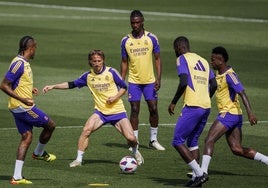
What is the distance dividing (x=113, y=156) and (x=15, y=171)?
373cm

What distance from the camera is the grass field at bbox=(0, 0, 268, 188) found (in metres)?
21.0

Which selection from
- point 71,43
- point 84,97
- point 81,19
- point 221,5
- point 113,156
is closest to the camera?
point 113,156

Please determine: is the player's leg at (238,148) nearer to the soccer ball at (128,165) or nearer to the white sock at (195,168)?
the white sock at (195,168)

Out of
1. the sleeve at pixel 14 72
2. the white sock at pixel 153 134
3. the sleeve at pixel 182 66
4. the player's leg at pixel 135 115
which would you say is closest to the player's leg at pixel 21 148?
the sleeve at pixel 14 72

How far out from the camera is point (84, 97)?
31906 mm

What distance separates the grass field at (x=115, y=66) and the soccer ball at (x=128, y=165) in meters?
0.17

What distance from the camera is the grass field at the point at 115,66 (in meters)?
21.0

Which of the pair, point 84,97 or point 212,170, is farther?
point 84,97

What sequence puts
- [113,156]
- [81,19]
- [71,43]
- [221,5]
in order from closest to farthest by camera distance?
[113,156] < [71,43] < [81,19] < [221,5]

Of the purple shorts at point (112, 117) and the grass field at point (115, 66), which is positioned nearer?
the grass field at point (115, 66)

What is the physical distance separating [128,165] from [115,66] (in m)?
17.0

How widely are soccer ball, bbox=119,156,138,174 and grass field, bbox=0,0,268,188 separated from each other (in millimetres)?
167

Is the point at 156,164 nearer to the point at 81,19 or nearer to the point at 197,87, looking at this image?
the point at 197,87

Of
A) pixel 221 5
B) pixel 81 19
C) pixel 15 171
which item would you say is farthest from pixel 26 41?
pixel 221 5
